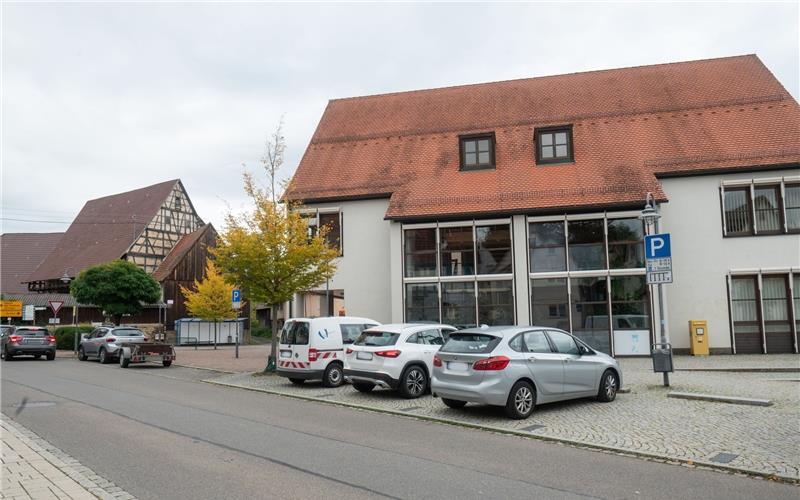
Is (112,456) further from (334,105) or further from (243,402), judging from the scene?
(334,105)

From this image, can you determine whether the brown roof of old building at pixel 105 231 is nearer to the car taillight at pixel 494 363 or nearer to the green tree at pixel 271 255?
the green tree at pixel 271 255

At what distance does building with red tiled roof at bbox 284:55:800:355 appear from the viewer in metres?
21.4

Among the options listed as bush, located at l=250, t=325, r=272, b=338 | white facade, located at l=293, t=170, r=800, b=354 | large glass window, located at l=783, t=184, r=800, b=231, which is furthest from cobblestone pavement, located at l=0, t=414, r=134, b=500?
bush, located at l=250, t=325, r=272, b=338

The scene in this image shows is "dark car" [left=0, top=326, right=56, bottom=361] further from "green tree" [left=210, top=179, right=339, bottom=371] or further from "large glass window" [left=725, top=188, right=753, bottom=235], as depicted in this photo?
"large glass window" [left=725, top=188, right=753, bottom=235]

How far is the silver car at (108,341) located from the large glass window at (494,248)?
15.0 meters

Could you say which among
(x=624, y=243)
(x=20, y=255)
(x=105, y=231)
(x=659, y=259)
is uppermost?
(x=105, y=231)

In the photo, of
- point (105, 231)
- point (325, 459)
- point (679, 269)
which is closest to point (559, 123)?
point (679, 269)

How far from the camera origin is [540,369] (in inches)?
429

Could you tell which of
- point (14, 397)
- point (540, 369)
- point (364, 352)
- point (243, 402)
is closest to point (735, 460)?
point (540, 369)

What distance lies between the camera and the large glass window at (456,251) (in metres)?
23.2

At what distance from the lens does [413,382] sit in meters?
13.4

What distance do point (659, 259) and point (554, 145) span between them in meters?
11.6

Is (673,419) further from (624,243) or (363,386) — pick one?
(624,243)

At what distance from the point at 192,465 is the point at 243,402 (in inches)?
239
